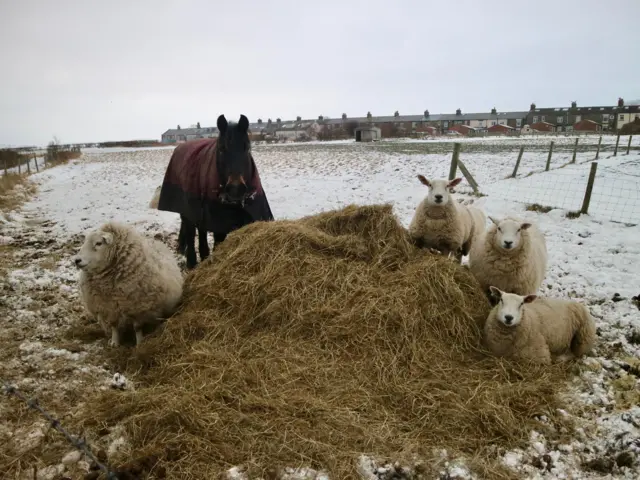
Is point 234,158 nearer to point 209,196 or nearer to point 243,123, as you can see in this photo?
point 243,123

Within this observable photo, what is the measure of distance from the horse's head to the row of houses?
6668 cm

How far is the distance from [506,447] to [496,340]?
4.58 feet

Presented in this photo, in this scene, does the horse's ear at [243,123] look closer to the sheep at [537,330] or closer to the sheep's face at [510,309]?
the sheep at [537,330]

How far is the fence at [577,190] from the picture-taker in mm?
9969

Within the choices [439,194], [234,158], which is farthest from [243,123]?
[439,194]

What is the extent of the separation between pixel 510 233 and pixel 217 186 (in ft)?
13.7

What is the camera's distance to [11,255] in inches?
331

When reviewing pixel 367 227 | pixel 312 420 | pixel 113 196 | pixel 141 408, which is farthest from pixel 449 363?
pixel 113 196

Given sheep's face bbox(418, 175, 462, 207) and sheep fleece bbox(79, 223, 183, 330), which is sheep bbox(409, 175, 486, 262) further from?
sheep fleece bbox(79, 223, 183, 330)

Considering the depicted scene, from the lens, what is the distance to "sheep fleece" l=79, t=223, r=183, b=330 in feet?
16.6

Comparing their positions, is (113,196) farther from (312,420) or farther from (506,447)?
(506,447)

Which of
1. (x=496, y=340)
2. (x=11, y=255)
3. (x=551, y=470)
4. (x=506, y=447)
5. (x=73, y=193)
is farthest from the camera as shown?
(x=73, y=193)

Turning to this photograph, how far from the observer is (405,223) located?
10.1 m

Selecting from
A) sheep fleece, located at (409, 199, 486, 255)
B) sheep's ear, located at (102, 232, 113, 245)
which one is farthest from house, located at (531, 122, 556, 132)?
sheep's ear, located at (102, 232, 113, 245)
